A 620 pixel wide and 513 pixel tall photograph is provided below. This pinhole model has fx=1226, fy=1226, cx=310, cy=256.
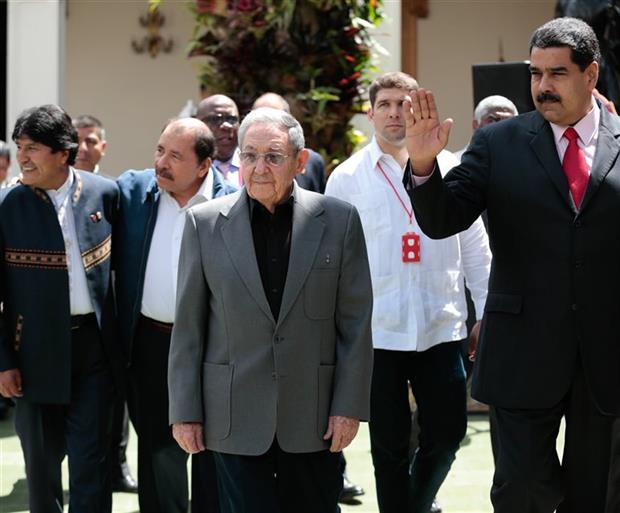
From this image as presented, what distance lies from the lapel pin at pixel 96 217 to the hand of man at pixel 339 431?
5.98 feet

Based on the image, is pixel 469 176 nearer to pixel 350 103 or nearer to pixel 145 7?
pixel 350 103

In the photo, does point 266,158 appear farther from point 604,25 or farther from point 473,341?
point 604,25

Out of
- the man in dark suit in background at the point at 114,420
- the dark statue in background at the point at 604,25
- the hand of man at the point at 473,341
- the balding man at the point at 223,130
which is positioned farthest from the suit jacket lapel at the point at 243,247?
the dark statue in background at the point at 604,25

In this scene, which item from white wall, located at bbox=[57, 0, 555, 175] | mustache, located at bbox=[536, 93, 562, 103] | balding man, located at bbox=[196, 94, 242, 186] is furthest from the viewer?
white wall, located at bbox=[57, 0, 555, 175]

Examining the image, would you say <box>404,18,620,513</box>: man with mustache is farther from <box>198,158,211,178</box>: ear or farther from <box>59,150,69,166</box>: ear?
<box>59,150,69,166</box>: ear

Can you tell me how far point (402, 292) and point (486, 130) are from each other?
1274 mm

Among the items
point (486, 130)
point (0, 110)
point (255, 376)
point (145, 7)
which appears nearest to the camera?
point (255, 376)

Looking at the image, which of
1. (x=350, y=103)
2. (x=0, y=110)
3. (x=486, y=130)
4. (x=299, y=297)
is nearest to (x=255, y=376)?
(x=299, y=297)

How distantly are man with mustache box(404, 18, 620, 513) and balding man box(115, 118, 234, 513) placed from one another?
1.71 metres

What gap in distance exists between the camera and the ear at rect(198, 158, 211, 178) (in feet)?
19.7

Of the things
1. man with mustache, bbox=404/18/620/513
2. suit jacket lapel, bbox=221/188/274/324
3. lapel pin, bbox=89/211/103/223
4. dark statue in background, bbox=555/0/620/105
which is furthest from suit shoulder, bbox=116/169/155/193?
dark statue in background, bbox=555/0/620/105

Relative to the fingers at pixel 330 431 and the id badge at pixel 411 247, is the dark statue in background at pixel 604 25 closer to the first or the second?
the id badge at pixel 411 247

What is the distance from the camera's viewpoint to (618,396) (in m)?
4.57

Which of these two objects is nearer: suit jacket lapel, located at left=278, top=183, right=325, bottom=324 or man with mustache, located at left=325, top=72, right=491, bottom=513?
suit jacket lapel, located at left=278, top=183, right=325, bottom=324
